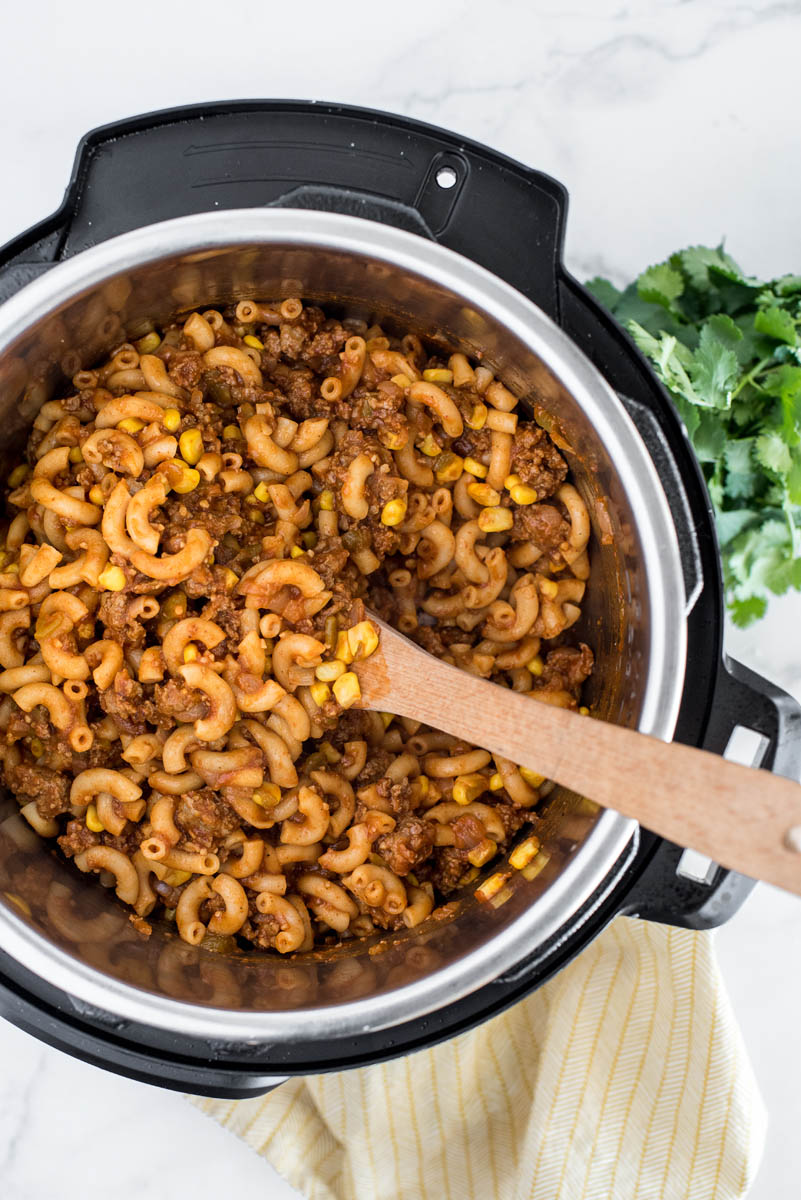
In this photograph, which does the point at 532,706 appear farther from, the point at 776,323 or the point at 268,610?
the point at 776,323

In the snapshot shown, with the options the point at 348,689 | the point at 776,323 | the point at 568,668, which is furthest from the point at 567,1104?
the point at 776,323

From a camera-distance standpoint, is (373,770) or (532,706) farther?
(373,770)

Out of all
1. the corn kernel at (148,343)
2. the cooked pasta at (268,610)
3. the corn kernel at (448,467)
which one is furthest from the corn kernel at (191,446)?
the corn kernel at (448,467)

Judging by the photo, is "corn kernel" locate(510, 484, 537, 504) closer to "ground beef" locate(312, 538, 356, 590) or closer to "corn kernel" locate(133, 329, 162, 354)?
"ground beef" locate(312, 538, 356, 590)

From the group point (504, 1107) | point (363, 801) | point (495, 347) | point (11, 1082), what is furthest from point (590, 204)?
point (11, 1082)

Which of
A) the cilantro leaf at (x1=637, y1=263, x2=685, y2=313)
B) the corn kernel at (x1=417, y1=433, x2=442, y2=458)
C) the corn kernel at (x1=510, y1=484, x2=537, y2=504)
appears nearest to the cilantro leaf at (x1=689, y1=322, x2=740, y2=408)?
the cilantro leaf at (x1=637, y1=263, x2=685, y2=313)

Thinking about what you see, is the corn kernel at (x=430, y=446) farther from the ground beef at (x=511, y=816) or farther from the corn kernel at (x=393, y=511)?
the ground beef at (x=511, y=816)
